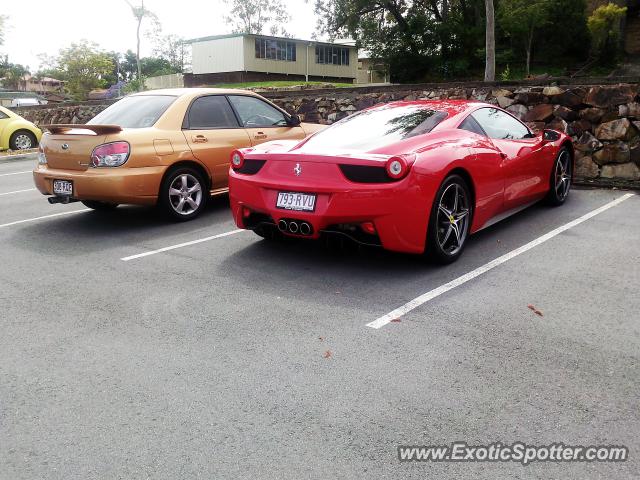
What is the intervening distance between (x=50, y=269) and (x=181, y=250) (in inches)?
45.4

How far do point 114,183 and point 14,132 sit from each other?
12772mm

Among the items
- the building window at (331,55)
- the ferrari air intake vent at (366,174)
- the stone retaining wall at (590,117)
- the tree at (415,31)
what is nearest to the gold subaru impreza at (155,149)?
the ferrari air intake vent at (366,174)

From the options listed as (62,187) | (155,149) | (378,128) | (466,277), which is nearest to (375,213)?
(466,277)

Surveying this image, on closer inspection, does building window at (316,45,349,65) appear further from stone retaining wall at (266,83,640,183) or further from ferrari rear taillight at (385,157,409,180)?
ferrari rear taillight at (385,157,409,180)

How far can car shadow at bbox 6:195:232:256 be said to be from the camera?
18.9 ft

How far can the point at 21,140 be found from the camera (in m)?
16.7

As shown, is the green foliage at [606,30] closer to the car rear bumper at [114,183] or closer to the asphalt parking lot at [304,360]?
the asphalt parking lot at [304,360]

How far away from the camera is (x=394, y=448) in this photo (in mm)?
2410

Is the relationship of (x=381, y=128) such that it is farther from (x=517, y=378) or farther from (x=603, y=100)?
(x=603, y=100)

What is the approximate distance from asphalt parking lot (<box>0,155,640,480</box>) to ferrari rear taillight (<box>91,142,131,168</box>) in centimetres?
97

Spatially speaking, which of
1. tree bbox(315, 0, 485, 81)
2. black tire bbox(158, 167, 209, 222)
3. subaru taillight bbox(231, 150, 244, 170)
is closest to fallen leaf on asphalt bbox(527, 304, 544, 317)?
subaru taillight bbox(231, 150, 244, 170)

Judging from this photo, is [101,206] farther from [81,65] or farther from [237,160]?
[81,65]

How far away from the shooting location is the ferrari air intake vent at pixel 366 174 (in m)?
4.38

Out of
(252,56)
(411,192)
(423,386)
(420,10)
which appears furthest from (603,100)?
(252,56)
